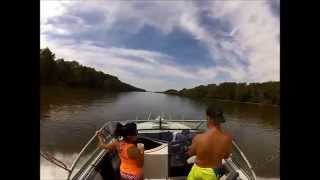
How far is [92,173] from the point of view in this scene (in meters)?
2.55

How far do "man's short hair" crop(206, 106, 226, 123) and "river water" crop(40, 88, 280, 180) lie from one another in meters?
9.70

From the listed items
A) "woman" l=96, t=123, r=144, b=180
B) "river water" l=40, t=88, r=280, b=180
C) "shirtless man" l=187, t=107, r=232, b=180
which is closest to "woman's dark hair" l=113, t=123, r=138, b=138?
"woman" l=96, t=123, r=144, b=180

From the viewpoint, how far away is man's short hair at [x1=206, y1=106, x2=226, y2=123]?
5.82 feet

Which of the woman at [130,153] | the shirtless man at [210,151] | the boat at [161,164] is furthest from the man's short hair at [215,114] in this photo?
the boat at [161,164]

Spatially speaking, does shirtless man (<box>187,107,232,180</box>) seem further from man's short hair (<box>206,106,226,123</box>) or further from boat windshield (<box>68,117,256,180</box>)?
boat windshield (<box>68,117,256,180</box>)

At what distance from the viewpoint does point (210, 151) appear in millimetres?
1897

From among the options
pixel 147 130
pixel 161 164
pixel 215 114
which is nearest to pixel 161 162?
pixel 161 164

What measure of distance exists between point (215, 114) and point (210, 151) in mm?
203

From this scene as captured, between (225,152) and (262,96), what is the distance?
9.79m

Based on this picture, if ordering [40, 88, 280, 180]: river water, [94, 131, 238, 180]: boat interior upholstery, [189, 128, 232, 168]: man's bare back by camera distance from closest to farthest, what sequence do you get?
[189, 128, 232, 168]: man's bare back
[94, 131, 238, 180]: boat interior upholstery
[40, 88, 280, 180]: river water

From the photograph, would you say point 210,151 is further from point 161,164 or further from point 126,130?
point 161,164

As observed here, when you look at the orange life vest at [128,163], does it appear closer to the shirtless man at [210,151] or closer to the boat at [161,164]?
the shirtless man at [210,151]
